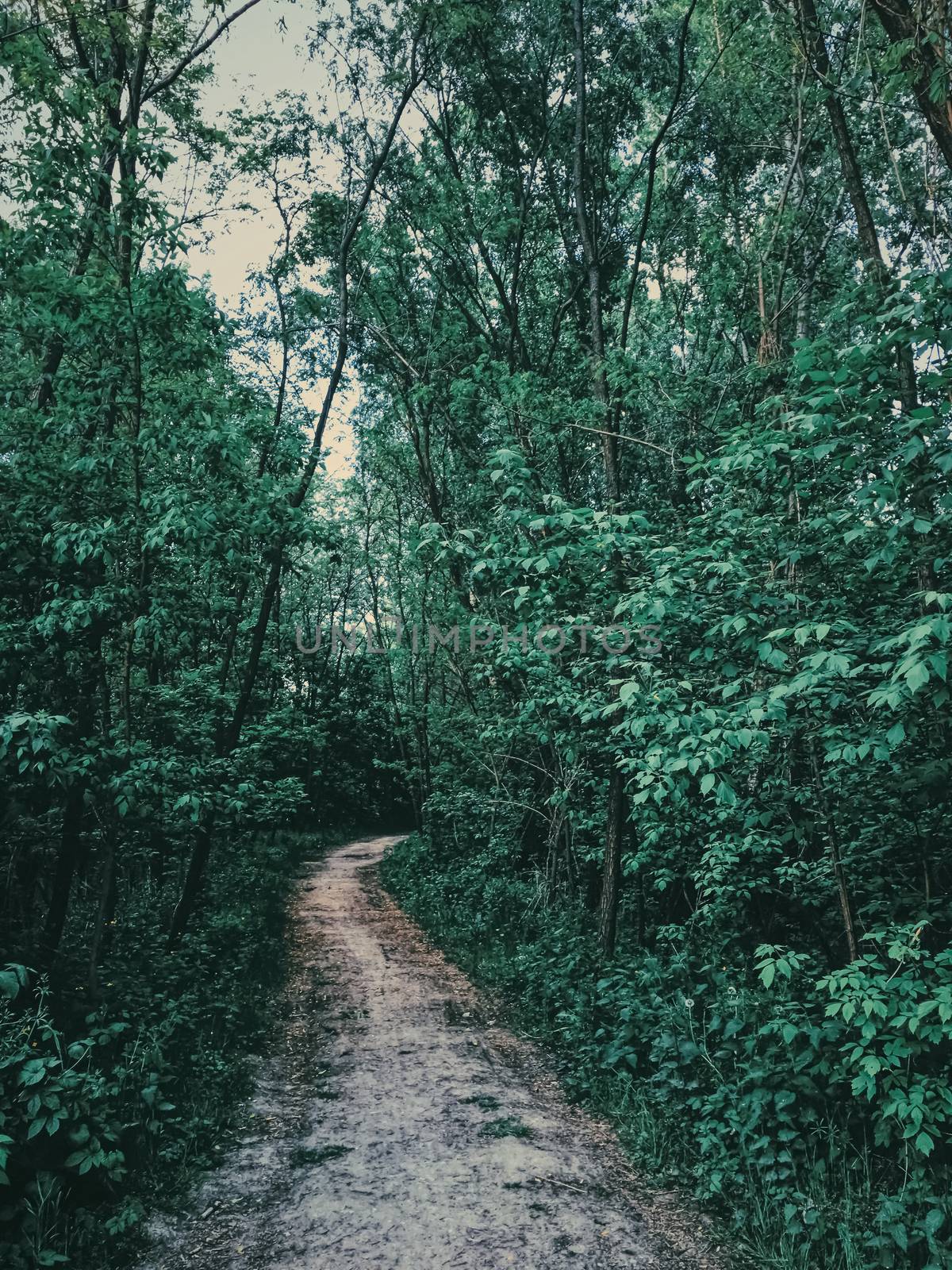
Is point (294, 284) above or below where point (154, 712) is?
above

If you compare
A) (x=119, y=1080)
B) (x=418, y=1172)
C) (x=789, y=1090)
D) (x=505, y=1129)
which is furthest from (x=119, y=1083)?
(x=789, y=1090)

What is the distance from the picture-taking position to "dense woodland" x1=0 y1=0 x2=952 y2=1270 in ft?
13.7

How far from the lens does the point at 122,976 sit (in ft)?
21.8

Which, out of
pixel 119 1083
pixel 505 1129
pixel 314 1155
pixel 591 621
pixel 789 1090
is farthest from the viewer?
pixel 591 621

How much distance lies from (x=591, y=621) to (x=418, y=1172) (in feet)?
14.9

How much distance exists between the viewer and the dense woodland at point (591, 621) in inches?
164

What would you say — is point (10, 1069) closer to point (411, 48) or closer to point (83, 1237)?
point (83, 1237)

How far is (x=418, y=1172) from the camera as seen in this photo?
504 cm

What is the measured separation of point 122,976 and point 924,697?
708 cm

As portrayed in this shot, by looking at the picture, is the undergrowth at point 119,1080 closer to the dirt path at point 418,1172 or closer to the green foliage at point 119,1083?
the green foliage at point 119,1083

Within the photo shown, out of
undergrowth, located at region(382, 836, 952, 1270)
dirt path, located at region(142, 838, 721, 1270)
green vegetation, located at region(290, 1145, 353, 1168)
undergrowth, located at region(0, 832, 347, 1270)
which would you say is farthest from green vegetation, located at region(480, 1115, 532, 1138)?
undergrowth, located at region(0, 832, 347, 1270)

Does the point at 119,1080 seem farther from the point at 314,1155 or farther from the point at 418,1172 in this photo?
the point at 418,1172

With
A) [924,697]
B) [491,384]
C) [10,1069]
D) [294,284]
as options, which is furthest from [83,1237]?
[294,284]

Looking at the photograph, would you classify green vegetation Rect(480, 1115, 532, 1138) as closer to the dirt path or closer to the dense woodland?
the dirt path
